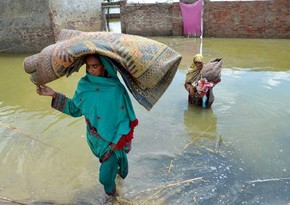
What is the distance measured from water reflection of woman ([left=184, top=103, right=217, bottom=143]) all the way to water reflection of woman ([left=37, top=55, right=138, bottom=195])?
6.60ft

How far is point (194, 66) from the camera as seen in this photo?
531cm

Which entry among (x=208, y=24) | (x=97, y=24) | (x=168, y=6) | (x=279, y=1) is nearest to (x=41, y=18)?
(x=97, y=24)

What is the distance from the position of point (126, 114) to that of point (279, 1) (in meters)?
11.7

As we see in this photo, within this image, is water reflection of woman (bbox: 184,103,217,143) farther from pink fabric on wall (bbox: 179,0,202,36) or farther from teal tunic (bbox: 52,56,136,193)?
pink fabric on wall (bbox: 179,0,202,36)

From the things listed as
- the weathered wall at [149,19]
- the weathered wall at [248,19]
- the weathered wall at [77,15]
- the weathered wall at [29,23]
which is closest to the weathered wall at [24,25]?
the weathered wall at [29,23]

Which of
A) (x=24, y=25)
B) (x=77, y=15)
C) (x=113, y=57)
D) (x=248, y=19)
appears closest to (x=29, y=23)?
(x=24, y=25)

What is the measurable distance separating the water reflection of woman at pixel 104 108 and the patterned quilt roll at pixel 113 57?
0.38 ft

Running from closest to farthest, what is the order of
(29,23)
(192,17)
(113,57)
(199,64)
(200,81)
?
(113,57), (199,64), (200,81), (29,23), (192,17)

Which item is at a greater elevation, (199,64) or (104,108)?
(104,108)

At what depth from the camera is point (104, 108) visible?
8.96 ft

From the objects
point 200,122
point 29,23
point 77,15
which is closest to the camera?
point 200,122

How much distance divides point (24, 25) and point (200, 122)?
8220mm

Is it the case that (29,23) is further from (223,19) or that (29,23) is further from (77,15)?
(223,19)

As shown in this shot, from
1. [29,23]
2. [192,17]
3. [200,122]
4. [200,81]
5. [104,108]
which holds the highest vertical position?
[29,23]
